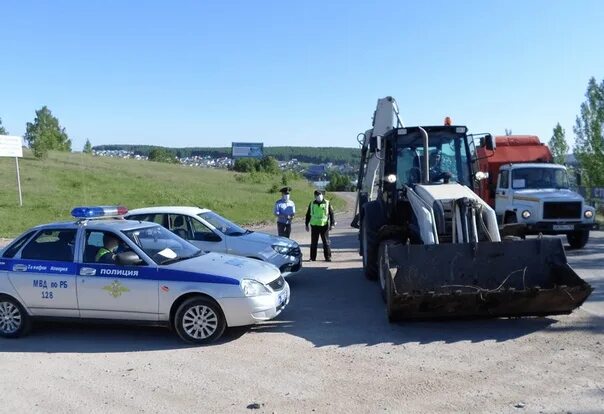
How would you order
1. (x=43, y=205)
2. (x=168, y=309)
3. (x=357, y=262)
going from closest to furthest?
(x=168, y=309), (x=357, y=262), (x=43, y=205)

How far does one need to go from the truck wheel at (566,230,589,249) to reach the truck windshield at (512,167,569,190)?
4.72 ft

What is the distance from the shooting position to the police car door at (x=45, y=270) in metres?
7.43

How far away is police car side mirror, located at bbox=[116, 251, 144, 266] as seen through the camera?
7207mm

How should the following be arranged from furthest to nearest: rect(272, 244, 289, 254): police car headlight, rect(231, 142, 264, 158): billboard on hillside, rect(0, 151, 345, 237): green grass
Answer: rect(231, 142, 264, 158): billboard on hillside
rect(0, 151, 345, 237): green grass
rect(272, 244, 289, 254): police car headlight

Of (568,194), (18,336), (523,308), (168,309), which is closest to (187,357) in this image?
(168,309)

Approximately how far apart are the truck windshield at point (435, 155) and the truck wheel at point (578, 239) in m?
6.10

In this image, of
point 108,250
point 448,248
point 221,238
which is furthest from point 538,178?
point 108,250

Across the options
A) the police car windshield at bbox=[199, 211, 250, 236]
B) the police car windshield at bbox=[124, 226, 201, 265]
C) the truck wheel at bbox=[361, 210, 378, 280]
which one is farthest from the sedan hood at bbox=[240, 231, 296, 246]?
the police car windshield at bbox=[124, 226, 201, 265]

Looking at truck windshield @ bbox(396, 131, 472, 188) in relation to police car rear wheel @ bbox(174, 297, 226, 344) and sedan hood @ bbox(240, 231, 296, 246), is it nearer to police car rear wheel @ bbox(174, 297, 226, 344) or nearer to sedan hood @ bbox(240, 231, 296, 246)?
sedan hood @ bbox(240, 231, 296, 246)

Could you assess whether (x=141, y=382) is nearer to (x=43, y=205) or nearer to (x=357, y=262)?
(x=357, y=262)

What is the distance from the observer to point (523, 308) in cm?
734

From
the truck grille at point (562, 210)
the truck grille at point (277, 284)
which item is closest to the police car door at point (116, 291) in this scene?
the truck grille at point (277, 284)

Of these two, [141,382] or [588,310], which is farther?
Answer: [588,310]

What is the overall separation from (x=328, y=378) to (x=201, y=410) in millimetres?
1350
